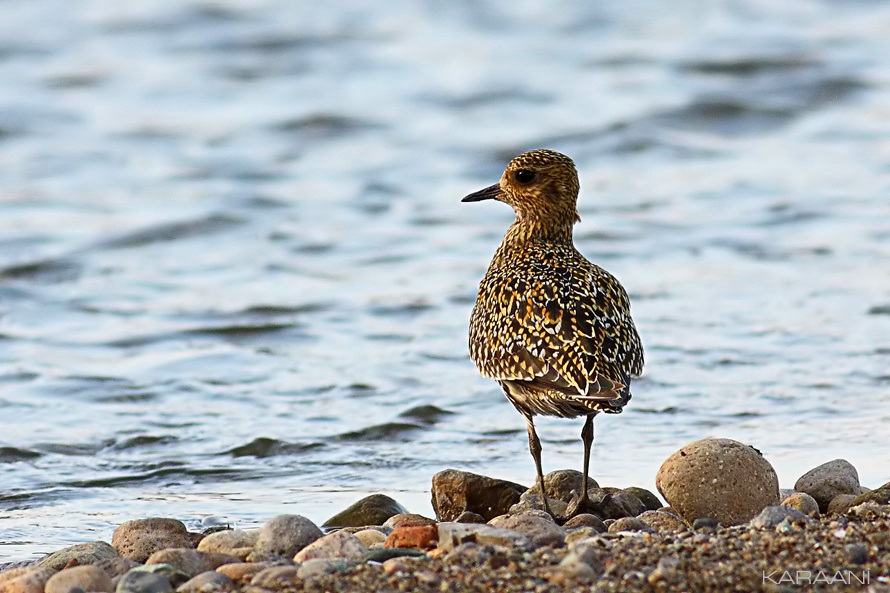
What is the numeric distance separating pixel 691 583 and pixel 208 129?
1239 cm

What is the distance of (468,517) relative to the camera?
237 inches

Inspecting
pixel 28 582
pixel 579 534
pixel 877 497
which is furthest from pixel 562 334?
pixel 28 582

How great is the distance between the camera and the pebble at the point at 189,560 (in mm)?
4918

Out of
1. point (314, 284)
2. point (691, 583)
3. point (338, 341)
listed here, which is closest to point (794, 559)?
point (691, 583)

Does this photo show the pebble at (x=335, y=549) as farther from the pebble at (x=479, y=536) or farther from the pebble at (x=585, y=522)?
the pebble at (x=585, y=522)

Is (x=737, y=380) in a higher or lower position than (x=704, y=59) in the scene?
lower

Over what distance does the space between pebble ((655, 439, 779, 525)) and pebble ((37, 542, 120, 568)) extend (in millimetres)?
2250

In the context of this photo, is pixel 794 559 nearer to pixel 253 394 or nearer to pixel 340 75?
pixel 253 394

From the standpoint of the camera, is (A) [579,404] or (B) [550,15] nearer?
(A) [579,404]

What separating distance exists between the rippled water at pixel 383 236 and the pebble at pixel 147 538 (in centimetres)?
81

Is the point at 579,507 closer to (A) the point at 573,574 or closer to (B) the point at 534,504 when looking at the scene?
(B) the point at 534,504

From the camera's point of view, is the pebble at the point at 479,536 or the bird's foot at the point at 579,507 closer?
A: the pebble at the point at 479,536

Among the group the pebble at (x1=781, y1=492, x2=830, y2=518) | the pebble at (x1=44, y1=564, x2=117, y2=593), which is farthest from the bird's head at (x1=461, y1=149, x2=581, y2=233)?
the pebble at (x1=44, y1=564, x2=117, y2=593)

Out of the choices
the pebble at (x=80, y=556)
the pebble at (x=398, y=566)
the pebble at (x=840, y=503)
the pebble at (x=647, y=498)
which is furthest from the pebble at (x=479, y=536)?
the pebble at (x=840, y=503)
